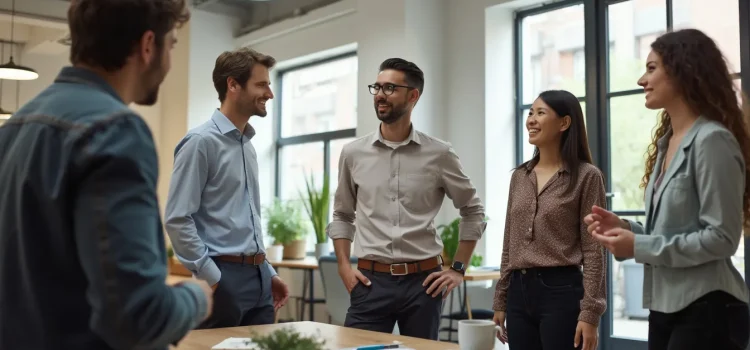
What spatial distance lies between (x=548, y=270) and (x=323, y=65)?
5584mm

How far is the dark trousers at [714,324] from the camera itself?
1.64 m

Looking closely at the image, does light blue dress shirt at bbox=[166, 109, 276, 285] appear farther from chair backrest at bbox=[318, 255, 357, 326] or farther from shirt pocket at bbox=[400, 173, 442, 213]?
chair backrest at bbox=[318, 255, 357, 326]

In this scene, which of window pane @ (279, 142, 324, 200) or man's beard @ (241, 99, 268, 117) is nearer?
man's beard @ (241, 99, 268, 117)

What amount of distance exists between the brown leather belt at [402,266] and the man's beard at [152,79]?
61.6 inches

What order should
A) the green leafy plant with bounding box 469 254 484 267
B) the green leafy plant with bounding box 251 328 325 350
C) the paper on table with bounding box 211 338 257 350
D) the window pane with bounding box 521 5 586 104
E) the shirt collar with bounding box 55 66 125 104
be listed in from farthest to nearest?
1. the window pane with bounding box 521 5 586 104
2. the green leafy plant with bounding box 469 254 484 267
3. the paper on table with bounding box 211 338 257 350
4. the green leafy plant with bounding box 251 328 325 350
5. the shirt collar with bounding box 55 66 125 104

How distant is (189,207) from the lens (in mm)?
2447

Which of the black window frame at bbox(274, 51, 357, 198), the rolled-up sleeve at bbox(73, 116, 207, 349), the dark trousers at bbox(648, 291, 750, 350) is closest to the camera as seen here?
the rolled-up sleeve at bbox(73, 116, 207, 349)

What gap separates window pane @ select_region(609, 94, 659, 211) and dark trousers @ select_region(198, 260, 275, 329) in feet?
10.9

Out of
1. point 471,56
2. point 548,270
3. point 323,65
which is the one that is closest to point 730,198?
point 548,270

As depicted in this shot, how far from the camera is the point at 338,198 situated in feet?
9.63

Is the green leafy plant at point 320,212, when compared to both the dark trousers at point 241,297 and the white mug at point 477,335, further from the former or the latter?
the white mug at point 477,335

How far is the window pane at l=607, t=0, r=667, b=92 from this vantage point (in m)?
5.10

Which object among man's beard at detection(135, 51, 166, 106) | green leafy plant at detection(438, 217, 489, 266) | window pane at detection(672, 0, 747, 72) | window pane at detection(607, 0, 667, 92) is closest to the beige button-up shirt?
man's beard at detection(135, 51, 166, 106)

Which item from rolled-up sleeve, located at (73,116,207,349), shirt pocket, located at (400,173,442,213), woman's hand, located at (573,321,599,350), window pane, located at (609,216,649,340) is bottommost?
window pane, located at (609,216,649,340)
